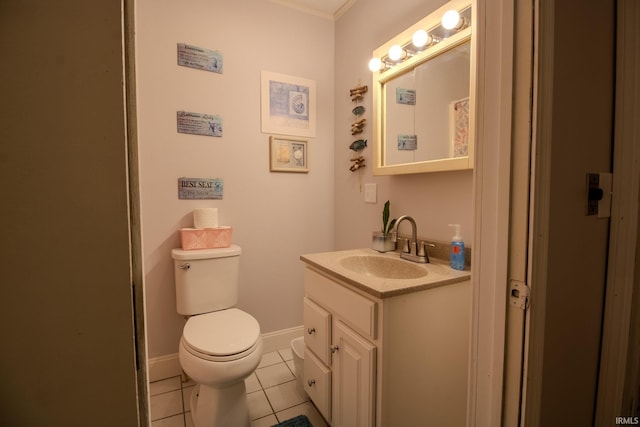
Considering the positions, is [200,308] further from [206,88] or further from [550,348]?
[550,348]

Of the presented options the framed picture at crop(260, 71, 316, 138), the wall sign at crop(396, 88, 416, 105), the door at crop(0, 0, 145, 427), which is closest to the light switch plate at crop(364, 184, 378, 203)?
the wall sign at crop(396, 88, 416, 105)

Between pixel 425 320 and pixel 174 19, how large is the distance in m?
2.10

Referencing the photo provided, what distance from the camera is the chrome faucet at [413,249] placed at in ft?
4.43

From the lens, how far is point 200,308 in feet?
5.45

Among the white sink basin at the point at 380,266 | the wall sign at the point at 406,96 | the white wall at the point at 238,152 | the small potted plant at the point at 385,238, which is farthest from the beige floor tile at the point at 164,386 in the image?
the wall sign at the point at 406,96

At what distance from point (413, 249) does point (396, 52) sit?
1041 mm

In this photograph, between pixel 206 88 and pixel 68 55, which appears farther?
pixel 206 88

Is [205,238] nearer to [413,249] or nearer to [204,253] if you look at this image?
[204,253]

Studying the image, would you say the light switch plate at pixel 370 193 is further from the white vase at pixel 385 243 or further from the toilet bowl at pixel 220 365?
the toilet bowl at pixel 220 365

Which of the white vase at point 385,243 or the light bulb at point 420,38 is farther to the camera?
the white vase at point 385,243

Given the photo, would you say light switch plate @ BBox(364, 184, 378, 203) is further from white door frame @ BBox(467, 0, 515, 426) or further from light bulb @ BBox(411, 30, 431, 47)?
white door frame @ BBox(467, 0, 515, 426)

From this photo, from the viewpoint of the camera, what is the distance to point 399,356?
1008mm

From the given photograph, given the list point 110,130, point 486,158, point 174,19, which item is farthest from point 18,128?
point 174,19

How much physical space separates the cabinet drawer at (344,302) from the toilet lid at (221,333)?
35cm
